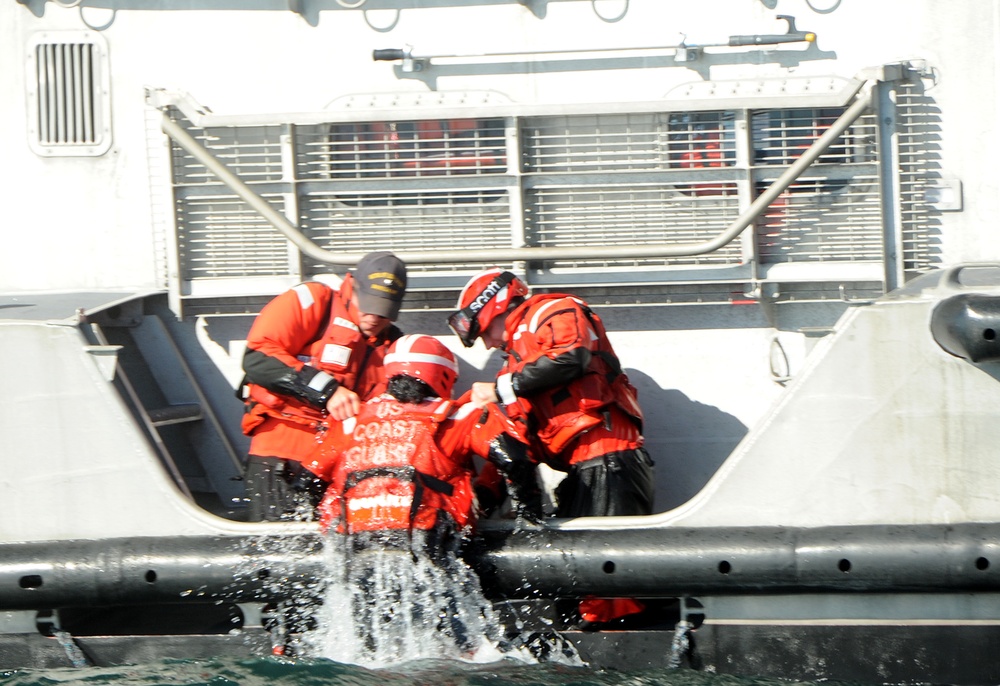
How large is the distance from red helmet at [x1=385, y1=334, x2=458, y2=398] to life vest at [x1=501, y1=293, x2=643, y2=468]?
21 cm

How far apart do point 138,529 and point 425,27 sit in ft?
7.06

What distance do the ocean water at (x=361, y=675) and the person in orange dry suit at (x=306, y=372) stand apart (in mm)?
501

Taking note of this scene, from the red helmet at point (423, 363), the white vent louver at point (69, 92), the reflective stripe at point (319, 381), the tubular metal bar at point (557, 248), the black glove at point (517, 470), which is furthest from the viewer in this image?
the white vent louver at point (69, 92)

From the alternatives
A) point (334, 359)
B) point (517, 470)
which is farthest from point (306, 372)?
point (517, 470)

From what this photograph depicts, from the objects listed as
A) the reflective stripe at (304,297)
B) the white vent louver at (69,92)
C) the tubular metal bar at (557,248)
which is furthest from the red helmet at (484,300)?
the white vent louver at (69,92)

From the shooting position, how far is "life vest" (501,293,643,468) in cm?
379

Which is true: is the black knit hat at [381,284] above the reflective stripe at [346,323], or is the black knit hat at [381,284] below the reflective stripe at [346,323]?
above

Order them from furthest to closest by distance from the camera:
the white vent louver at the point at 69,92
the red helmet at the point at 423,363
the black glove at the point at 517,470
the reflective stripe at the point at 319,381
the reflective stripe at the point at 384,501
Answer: the white vent louver at the point at 69,92, the reflective stripe at the point at 319,381, the red helmet at the point at 423,363, the black glove at the point at 517,470, the reflective stripe at the point at 384,501

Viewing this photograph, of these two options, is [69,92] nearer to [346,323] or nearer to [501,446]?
[346,323]

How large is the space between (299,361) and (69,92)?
5.17ft

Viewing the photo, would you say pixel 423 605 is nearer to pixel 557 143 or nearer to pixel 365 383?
pixel 365 383

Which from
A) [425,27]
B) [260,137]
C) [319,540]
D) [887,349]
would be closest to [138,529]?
[319,540]

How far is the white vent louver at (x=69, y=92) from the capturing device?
4488mm

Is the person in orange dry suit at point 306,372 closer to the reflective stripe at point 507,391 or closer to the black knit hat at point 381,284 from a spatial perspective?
the black knit hat at point 381,284
